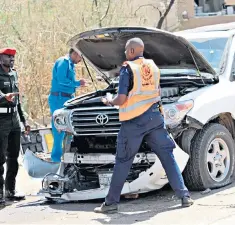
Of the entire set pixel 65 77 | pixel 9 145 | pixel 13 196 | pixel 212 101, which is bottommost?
pixel 13 196

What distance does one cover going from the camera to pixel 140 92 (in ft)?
22.5

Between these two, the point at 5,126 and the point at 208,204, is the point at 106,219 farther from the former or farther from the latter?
the point at 5,126

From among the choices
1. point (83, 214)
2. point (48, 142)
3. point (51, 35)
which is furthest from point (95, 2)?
point (83, 214)

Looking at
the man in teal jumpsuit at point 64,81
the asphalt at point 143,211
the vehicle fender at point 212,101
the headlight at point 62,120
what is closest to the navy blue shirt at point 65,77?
the man in teal jumpsuit at point 64,81

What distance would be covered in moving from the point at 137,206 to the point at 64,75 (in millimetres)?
2924

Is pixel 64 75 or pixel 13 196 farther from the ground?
pixel 64 75

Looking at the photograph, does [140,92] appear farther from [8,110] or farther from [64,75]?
[64,75]

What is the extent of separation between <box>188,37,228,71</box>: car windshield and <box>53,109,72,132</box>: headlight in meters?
2.06

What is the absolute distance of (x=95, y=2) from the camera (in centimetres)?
1593

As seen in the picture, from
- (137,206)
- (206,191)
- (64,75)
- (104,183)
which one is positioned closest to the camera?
(137,206)

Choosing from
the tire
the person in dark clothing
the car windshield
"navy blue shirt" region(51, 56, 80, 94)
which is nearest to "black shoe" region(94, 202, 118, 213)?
the tire

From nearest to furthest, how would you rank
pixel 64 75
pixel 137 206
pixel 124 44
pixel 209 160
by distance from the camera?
pixel 137 206
pixel 209 160
pixel 124 44
pixel 64 75

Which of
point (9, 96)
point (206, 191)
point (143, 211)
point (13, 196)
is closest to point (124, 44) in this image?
point (9, 96)

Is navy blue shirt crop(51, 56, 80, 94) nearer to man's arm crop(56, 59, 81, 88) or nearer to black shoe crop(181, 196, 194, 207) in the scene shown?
man's arm crop(56, 59, 81, 88)
